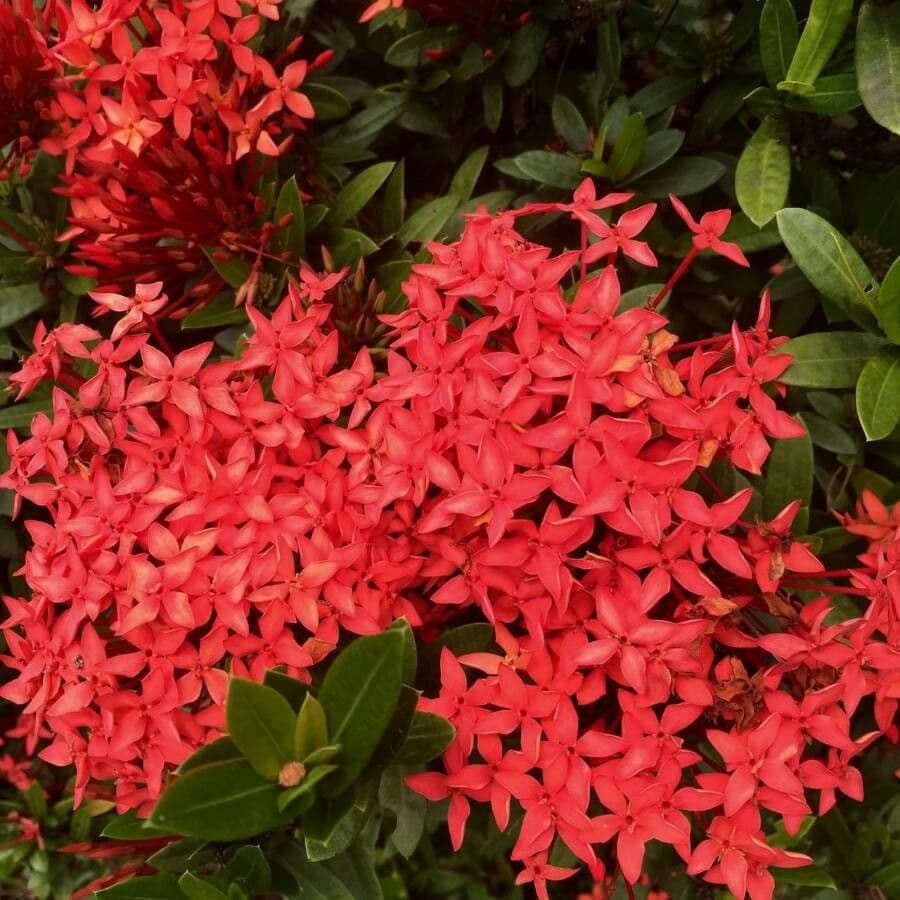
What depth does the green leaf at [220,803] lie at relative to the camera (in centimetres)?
82

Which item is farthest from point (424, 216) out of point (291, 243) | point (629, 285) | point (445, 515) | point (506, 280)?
point (445, 515)

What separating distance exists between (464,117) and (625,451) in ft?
3.09

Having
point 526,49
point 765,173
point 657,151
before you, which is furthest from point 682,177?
point 526,49

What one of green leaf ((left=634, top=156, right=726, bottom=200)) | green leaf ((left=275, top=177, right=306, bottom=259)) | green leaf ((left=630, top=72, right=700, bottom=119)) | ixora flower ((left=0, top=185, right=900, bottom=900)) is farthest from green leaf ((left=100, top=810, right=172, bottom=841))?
green leaf ((left=630, top=72, right=700, bottom=119))

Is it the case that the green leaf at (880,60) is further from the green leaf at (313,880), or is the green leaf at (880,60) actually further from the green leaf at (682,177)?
the green leaf at (313,880)

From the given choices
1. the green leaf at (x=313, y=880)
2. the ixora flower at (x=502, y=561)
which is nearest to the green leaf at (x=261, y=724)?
the ixora flower at (x=502, y=561)

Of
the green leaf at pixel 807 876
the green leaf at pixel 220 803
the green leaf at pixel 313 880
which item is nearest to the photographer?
the green leaf at pixel 220 803

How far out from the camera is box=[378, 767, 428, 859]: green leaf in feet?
3.73

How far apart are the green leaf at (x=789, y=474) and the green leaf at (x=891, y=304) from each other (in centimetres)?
17

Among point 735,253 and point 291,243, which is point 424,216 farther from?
point 735,253

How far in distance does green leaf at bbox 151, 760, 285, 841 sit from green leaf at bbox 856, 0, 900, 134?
1.03 meters

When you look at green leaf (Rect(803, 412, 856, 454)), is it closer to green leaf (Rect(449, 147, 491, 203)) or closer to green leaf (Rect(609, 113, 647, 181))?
green leaf (Rect(609, 113, 647, 181))

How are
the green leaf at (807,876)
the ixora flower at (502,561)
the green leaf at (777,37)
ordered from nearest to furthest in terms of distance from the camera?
the ixora flower at (502,561), the green leaf at (777,37), the green leaf at (807,876)

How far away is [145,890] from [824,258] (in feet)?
3.50
